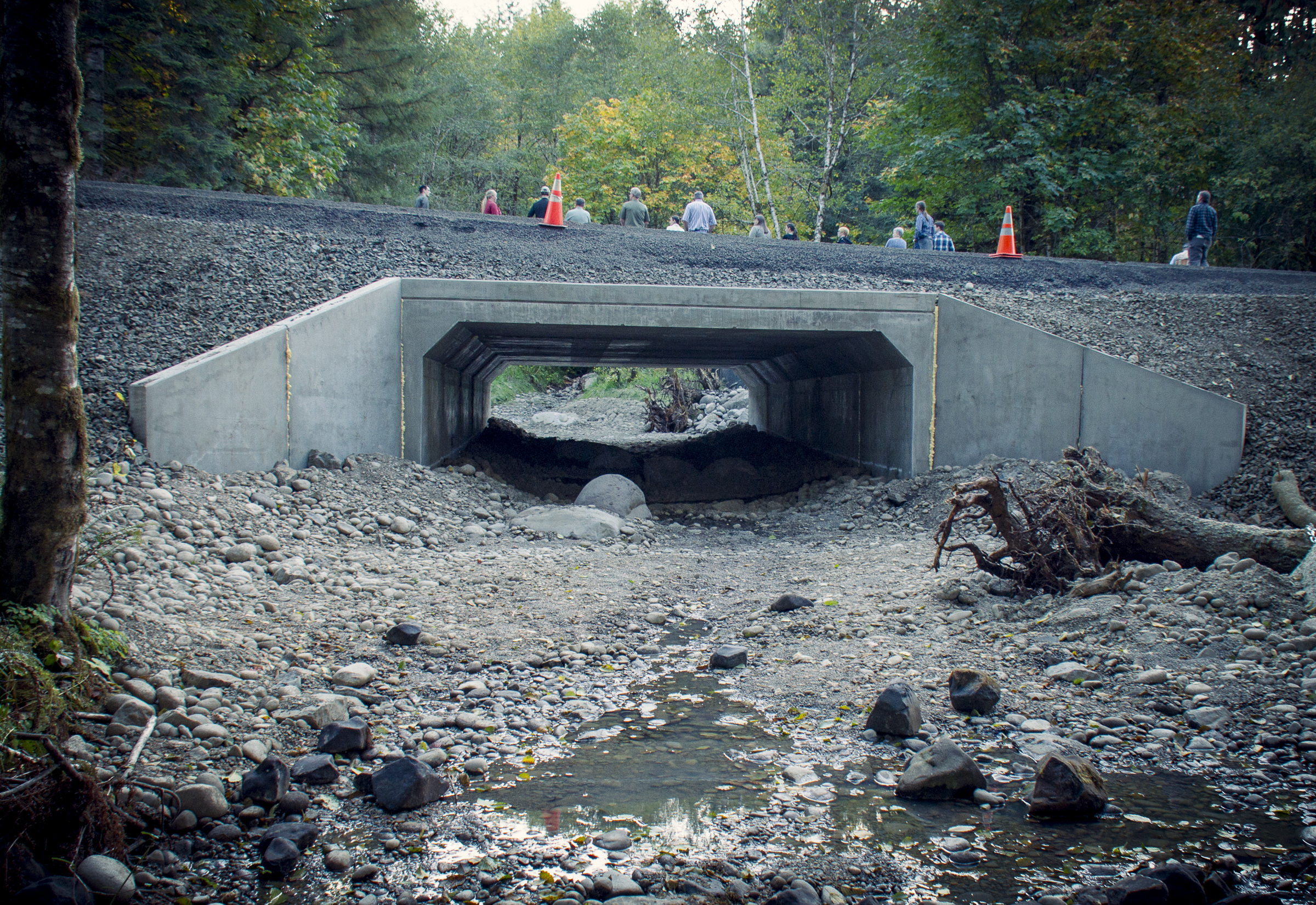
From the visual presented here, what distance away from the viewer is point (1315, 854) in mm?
2846

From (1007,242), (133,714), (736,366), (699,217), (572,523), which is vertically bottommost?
(572,523)

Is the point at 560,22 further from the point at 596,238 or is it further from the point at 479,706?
the point at 479,706

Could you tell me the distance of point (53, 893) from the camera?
236cm

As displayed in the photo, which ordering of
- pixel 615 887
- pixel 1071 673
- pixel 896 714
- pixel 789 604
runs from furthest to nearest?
pixel 789 604 < pixel 1071 673 < pixel 896 714 < pixel 615 887

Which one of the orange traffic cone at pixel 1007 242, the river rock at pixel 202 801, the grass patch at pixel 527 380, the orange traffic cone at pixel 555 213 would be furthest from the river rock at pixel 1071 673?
the grass patch at pixel 527 380

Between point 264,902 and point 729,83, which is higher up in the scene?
point 729,83

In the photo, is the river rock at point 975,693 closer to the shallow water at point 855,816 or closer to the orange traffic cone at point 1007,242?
the shallow water at point 855,816

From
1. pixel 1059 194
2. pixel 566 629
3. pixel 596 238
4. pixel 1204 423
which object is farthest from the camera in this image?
pixel 1059 194

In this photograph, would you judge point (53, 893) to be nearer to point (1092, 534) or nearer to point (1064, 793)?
point (1064, 793)

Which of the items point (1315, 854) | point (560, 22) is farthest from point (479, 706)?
point (560, 22)

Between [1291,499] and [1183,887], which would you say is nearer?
[1183,887]

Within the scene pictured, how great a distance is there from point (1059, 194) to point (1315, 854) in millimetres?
20269

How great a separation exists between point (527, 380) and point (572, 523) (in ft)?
78.2

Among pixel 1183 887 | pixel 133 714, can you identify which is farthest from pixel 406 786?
pixel 1183 887
